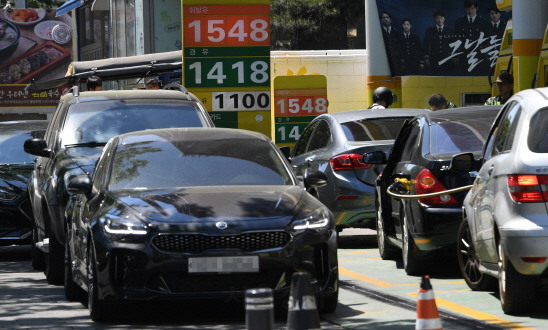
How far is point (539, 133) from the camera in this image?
6.89 m

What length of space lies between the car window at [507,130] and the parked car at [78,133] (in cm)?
351

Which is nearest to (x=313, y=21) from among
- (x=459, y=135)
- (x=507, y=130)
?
(x=459, y=135)

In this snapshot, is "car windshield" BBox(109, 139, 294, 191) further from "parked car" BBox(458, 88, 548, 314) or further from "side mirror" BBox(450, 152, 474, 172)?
"parked car" BBox(458, 88, 548, 314)

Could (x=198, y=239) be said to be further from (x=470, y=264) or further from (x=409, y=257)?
(x=409, y=257)

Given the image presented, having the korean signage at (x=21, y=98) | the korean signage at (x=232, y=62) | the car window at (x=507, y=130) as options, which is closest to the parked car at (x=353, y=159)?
the korean signage at (x=232, y=62)

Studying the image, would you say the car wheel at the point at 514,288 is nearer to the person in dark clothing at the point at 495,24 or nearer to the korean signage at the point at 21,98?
the person in dark clothing at the point at 495,24

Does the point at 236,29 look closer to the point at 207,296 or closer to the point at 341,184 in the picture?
the point at 341,184

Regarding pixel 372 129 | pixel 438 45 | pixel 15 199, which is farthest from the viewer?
pixel 438 45

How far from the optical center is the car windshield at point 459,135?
9.21 metres

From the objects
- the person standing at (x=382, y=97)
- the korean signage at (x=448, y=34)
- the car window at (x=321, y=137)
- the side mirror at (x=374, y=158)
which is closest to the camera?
the side mirror at (x=374, y=158)

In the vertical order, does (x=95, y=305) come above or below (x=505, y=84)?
below

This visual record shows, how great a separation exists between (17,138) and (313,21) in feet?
121

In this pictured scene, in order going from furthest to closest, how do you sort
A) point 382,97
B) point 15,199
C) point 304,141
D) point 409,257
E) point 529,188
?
point 382,97 → point 304,141 → point 15,199 → point 409,257 → point 529,188

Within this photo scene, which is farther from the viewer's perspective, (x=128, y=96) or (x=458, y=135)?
(x=128, y=96)
